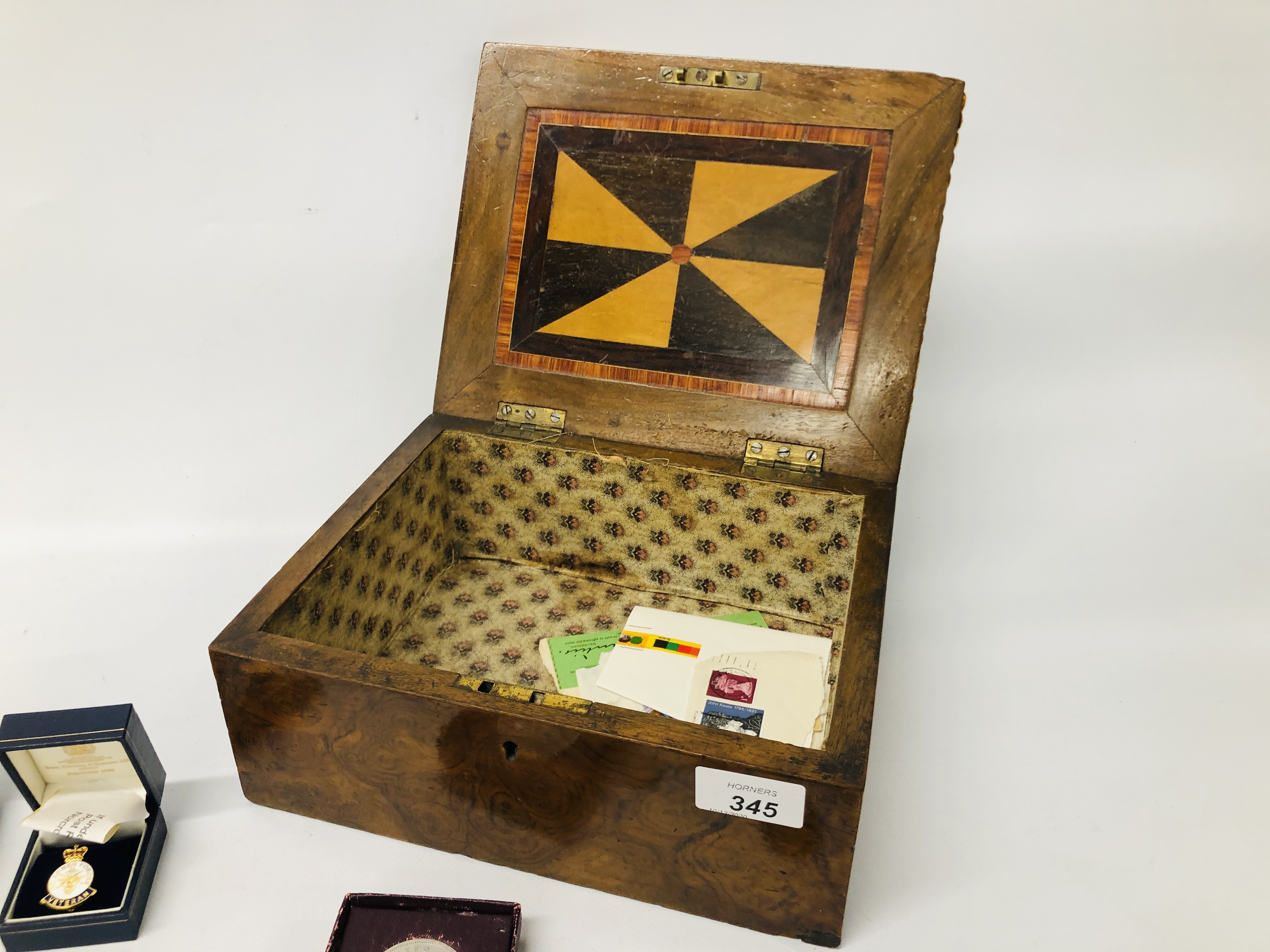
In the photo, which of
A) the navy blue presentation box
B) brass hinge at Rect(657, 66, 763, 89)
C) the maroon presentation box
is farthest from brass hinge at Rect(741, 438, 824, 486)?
the navy blue presentation box

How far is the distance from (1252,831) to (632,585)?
118 centimetres

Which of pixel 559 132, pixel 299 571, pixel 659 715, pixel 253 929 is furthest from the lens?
pixel 559 132

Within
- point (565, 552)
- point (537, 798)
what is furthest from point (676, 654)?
point (537, 798)

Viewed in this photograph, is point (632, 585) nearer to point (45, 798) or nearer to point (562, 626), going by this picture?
point (562, 626)

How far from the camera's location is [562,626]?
76.0 inches

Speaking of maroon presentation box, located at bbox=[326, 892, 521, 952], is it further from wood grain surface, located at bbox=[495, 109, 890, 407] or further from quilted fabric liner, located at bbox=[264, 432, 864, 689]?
wood grain surface, located at bbox=[495, 109, 890, 407]

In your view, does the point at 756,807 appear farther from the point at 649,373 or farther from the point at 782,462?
the point at 649,373

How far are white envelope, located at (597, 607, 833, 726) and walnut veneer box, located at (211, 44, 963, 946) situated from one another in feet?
0.17

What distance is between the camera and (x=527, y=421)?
198 cm

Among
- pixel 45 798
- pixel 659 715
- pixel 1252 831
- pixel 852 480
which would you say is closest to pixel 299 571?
pixel 45 798

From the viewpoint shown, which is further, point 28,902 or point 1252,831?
point 1252,831

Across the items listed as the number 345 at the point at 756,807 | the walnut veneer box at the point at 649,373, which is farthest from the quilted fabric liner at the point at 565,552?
the number 345 at the point at 756,807

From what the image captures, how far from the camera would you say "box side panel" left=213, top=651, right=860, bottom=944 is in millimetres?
1264

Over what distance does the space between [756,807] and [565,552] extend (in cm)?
95
